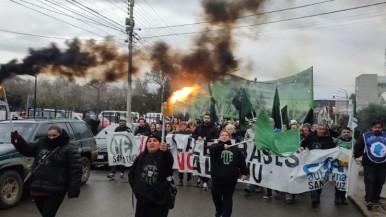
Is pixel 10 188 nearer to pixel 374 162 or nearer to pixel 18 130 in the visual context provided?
pixel 18 130

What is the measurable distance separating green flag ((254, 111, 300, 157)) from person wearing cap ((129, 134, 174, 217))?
3.47 m

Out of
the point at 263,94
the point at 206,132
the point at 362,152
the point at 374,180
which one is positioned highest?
the point at 263,94

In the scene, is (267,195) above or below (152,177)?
below

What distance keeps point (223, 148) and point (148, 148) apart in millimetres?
1833

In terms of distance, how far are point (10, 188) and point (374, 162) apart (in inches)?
272

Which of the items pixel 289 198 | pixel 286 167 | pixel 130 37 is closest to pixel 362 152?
pixel 286 167

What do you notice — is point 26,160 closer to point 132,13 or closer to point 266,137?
point 266,137

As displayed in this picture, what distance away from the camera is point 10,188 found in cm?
826

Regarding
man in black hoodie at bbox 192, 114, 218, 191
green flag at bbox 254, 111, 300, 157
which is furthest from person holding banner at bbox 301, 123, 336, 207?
man in black hoodie at bbox 192, 114, 218, 191

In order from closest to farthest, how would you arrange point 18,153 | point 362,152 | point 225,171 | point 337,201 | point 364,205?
point 225,171 → point 18,153 → point 362,152 → point 364,205 → point 337,201

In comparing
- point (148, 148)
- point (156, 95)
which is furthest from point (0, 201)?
point (156, 95)

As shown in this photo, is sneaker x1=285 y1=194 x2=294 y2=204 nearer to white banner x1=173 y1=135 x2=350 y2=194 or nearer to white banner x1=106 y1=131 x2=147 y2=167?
white banner x1=173 y1=135 x2=350 y2=194

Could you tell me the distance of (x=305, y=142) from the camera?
9945 mm

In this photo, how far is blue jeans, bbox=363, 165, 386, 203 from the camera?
8633 millimetres
